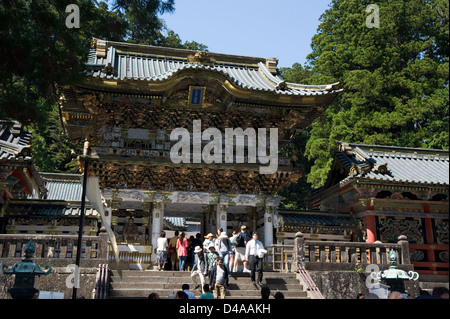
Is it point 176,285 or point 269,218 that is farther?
point 269,218

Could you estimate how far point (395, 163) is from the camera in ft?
66.9

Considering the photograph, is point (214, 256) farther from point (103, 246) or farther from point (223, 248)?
point (103, 246)

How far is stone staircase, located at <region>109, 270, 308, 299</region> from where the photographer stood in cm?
1231

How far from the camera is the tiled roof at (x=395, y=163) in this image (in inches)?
715

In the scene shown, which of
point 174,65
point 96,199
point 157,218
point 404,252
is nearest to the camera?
point 96,199

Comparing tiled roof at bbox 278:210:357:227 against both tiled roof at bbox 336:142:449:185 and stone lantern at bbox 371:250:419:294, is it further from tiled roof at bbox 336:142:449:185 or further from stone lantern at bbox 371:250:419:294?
stone lantern at bbox 371:250:419:294

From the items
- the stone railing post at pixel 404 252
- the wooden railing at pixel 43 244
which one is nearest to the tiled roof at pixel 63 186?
the wooden railing at pixel 43 244

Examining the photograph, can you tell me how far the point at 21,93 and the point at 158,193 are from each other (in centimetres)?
891

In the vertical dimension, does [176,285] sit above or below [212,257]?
below

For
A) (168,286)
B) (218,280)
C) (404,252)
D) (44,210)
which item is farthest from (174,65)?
(404,252)

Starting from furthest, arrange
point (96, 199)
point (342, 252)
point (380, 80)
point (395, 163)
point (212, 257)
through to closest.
→ point (380, 80)
point (395, 163)
point (342, 252)
point (212, 257)
point (96, 199)

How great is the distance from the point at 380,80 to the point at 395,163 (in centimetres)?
873

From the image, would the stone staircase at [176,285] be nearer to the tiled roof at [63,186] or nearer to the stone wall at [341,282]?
the stone wall at [341,282]

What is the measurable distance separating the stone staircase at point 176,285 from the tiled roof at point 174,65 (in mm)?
7349
